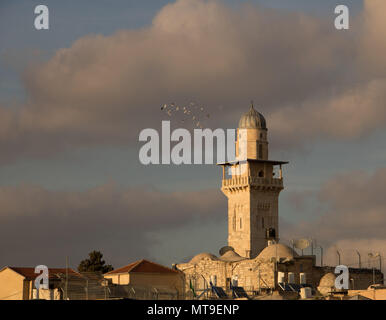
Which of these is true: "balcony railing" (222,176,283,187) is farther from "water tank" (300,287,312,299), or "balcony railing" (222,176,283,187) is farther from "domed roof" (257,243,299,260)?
"water tank" (300,287,312,299)

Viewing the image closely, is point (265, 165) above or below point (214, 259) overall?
above

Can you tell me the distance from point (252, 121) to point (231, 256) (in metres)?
17.8

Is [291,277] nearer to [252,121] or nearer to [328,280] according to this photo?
[328,280]

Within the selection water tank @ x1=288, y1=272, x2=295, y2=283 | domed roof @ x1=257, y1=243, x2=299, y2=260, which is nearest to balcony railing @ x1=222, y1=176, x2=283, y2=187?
domed roof @ x1=257, y1=243, x2=299, y2=260

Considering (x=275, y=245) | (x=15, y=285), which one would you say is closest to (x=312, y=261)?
(x=275, y=245)

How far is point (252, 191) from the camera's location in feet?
442

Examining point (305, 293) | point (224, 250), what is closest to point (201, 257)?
point (224, 250)

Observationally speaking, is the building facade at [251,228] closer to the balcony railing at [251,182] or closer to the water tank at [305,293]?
the balcony railing at [251,182]

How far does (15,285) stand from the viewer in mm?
117750

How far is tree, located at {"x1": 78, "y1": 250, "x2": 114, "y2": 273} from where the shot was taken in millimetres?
146000
